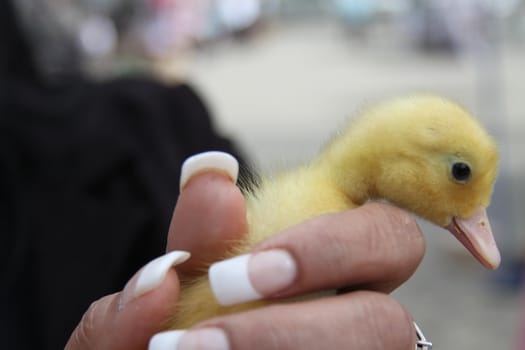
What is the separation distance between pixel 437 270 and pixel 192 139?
2597 mm

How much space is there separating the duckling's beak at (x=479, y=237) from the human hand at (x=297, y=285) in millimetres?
78

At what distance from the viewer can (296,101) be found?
8062mm

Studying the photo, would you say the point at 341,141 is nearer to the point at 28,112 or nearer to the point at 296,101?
the point at 28,112

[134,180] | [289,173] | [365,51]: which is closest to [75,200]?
[134,180]

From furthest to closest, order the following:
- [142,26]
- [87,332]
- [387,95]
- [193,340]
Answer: [142,26], [387,95], [87,332], [193,340]

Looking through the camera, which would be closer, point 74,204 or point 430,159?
point 430,159

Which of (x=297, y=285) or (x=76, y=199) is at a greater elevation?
(x=297, y=285)

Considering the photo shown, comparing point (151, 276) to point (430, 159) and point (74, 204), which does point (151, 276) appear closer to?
point (430, 159)

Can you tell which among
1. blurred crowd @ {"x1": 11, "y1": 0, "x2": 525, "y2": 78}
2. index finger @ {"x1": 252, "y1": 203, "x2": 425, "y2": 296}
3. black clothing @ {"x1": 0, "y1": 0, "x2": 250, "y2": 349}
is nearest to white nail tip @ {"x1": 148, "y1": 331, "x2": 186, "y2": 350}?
index finger @ {"x1": 252, "y1": 203, "x2": 425, "y2": 296}

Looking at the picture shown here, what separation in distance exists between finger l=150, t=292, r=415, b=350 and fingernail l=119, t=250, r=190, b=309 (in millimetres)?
60

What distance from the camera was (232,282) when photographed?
24.5 inches

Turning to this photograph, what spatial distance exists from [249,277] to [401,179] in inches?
8.2

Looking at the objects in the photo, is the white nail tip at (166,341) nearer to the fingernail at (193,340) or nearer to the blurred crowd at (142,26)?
the fingernail at (193,340)

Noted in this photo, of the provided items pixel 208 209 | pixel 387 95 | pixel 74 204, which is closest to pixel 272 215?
pixel 208 209
